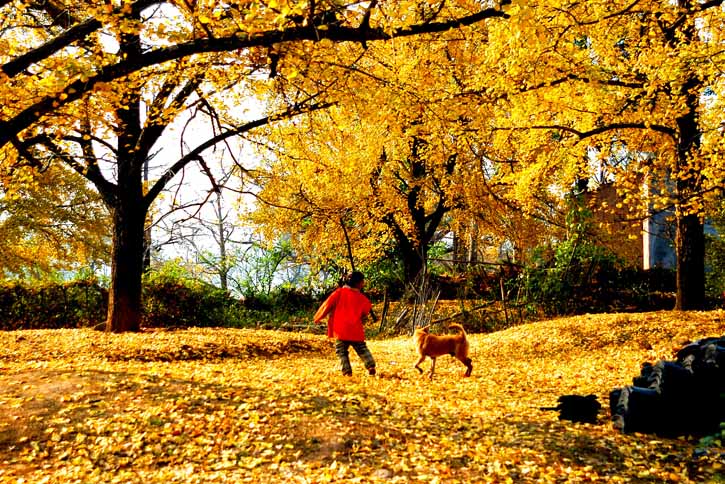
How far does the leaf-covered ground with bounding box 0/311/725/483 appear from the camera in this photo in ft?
14.4

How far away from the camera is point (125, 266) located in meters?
10.9

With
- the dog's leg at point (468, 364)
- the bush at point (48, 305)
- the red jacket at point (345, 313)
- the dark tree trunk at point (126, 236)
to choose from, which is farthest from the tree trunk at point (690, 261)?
the bush at point (48, 305)

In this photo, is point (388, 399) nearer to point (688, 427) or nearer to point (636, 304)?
point (688, 427)

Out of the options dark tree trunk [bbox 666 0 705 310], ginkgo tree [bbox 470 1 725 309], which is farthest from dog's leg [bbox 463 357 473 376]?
dark tree trunk [bbox 666 0 705 310]

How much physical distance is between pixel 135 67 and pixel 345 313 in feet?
13.2

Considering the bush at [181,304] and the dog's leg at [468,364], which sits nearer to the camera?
the dog's leg at [468,364]

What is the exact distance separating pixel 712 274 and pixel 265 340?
13.2 metres

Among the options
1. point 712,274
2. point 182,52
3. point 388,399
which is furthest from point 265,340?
point 712,274

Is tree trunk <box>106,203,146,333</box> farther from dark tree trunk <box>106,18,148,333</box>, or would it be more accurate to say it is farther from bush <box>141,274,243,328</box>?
bush <box>141,274,243,328</box>

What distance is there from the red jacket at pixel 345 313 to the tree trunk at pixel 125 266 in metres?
5.29

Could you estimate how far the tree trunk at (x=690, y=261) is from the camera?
11.8m

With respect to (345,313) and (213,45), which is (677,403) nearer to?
(345,313)

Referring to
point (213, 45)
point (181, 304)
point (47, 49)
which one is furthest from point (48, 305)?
point (213, 45)

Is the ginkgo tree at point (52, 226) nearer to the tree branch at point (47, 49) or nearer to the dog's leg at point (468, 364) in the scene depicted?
the tree branch at point (47, 49)
